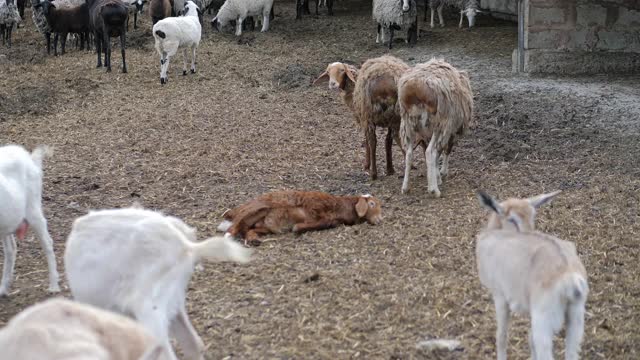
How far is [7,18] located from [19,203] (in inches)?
613

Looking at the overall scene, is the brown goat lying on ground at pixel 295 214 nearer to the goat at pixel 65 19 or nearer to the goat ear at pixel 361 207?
the goat ear at pixel 361 207

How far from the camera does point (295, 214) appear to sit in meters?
7.27

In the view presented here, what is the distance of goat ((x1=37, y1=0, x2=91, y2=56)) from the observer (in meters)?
18.0

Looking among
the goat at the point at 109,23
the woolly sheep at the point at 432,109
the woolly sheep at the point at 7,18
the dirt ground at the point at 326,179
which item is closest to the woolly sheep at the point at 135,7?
the woolly sheep at the point at 7,18

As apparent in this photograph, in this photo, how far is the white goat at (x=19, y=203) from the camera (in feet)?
A: 17.7

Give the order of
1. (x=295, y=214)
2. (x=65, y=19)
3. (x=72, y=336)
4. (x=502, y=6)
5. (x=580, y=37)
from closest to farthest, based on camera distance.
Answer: (x=72, y=336) → (x=295, y=214) → (x=580, y=37) → (x=65, y=19) → (x=502, y=6)

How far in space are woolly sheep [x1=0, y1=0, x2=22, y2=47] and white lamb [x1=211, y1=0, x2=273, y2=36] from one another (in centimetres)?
465

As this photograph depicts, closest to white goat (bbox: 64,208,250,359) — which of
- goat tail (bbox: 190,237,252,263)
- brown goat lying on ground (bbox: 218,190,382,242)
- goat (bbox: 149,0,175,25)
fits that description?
goat tail (bbox: 190,237,252,263)

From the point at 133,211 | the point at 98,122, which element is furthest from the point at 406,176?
the point at 98,122

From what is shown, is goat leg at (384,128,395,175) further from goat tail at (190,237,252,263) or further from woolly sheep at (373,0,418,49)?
woolly sheep at (373,0,418,49)

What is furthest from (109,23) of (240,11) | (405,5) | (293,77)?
(405,5)

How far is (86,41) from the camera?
19.4 metres

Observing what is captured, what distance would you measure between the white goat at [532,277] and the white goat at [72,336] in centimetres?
184

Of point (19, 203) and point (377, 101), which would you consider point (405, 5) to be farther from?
point (19, 203)
